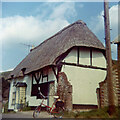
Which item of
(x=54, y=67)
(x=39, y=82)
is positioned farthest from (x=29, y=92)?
(x=54, y=67)

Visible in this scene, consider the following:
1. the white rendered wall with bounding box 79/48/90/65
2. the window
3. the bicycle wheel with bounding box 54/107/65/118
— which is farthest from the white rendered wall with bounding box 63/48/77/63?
the window

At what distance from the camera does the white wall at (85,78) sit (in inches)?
553

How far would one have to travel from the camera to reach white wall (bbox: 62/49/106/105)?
14.1 m

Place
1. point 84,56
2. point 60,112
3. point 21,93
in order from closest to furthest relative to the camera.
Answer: point 60,112 → point 84,56 → point 21,93

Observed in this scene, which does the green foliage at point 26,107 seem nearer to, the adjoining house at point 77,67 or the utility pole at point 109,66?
the adjoining house at point 77,67

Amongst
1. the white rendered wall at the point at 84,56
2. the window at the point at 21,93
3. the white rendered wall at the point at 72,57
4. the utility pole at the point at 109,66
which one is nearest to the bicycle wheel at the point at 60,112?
the utility pole at the point at 109,66

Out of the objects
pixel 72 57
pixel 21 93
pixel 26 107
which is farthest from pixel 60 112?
pixel 21 93

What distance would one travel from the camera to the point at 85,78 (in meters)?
14.6

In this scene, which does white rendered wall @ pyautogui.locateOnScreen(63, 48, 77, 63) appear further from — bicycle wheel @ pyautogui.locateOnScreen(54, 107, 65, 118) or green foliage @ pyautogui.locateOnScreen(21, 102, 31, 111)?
green foliage @ pyautogui.locateOnScreen(21, 102, 31, 111)

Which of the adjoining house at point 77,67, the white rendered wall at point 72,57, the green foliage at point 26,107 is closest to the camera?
the adjoining house at point 77,67

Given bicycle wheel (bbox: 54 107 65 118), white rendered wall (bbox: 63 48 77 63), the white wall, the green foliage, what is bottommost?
the green foliage

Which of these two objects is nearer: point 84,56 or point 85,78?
point 85,78

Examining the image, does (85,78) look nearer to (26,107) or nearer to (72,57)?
(72,57)

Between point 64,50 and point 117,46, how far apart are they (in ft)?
13.9
